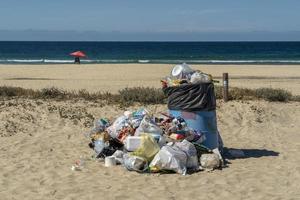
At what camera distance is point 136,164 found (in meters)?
8.05

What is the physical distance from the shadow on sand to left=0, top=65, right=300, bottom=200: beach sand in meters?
0.02

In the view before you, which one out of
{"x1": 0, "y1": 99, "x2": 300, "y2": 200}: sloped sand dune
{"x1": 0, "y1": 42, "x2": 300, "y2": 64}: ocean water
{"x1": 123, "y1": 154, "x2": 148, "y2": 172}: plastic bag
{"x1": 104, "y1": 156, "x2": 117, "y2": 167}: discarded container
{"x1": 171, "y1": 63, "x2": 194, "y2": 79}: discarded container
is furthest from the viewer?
{"x1": 0, "y1": 42, "x2": 300, "y2": 64}: ocean water

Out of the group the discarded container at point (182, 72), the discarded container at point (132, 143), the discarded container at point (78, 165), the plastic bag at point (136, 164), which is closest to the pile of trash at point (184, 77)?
the discarded container at point (182, 72)

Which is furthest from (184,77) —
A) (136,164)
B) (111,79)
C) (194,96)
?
(111,79)

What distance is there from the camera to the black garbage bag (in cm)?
874

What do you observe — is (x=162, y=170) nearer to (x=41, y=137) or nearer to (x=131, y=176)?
(x=131, y=176)

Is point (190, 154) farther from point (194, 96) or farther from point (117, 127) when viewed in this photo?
point (117, 127)

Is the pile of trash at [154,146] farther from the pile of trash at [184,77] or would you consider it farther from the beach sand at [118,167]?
the pile of trash at [184,77]

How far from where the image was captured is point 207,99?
878 centimetres

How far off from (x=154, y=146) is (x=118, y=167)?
60 centimetres

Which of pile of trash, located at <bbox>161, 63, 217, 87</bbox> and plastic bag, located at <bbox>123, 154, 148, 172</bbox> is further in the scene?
pile of trash, located at <bbox>161, 63, 217, 87</bbox>

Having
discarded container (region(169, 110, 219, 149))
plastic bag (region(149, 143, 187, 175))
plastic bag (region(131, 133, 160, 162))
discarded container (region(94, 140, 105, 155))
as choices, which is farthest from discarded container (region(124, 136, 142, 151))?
discarded container (region(169, 110, 219, 149))

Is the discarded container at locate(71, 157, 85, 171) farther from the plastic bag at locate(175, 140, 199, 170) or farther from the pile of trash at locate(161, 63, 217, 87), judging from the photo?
the pile of trash at locate(161, 63, 217, 87)

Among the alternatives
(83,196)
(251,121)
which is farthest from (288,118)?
(83,196)
